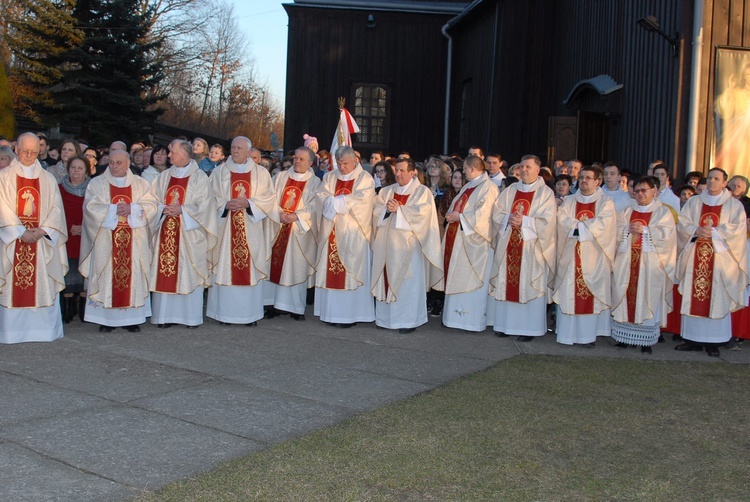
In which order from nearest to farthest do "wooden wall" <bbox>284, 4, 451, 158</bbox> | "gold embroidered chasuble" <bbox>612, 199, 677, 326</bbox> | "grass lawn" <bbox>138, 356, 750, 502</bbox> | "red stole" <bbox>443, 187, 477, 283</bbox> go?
"grass lawn" <bbox>138, 356, 750, 502</bbox>, "gold embroidered chasuble" <bbox>612, 199, 677, 326</bbox>, "red stole" <bbox>443, 187, 477, 283</bbox>, "wooden wall" <bbox>284, 4, 451, 158</bbox>

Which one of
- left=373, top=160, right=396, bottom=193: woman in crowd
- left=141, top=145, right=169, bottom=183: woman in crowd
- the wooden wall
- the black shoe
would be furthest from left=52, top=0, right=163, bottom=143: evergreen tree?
the black shoe

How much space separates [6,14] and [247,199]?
2431 centimetres

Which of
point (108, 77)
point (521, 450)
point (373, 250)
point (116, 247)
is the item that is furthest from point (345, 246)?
point (108, 77)

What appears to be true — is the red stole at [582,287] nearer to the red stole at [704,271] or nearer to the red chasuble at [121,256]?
the red stole at [704,271]

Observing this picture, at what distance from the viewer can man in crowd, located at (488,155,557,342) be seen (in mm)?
9070

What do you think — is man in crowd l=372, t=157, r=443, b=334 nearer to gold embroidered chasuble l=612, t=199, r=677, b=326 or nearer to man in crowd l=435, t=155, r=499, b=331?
man in crowd l=435, t=155, r=499, b=331

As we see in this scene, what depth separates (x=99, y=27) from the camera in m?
25.3

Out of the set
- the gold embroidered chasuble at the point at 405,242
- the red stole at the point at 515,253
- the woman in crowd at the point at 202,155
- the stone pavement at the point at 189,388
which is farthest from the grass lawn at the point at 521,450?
the woman in crowd at the point at 202,155

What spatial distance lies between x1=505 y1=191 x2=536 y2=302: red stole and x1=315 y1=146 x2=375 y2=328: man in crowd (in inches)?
64.2

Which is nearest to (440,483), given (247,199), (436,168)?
(247,199)

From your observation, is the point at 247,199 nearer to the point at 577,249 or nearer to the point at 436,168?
the point at 436,168

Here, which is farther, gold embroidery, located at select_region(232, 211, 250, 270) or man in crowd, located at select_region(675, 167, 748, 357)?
gold embroidery, located at select_region(232, 211, 250, 270)

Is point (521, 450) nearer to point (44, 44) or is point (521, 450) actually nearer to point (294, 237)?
point (294, 237)

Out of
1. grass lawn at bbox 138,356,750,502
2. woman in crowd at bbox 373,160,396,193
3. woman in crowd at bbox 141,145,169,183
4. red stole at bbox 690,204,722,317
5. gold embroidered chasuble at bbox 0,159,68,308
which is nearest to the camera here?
grass lawn at bbox 138,356,750,502
